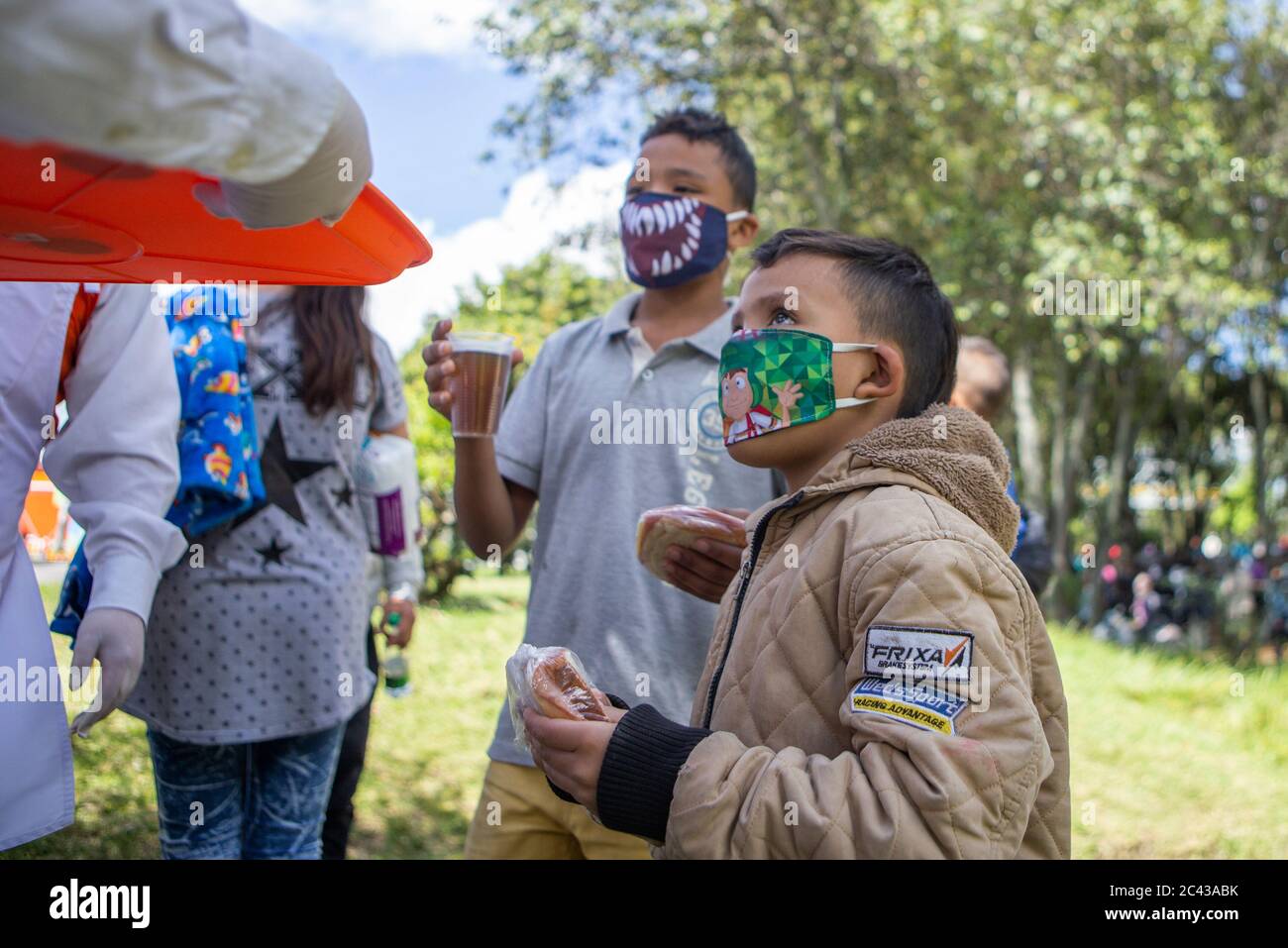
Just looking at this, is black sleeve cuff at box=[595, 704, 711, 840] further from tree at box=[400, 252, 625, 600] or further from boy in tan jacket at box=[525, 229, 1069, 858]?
tree at box=[400, 252, 625, 600]

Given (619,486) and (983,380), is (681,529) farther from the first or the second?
(983,380)

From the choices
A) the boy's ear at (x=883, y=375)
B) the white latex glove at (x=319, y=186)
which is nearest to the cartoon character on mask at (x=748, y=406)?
the boy's ear at (x=883, y=375)

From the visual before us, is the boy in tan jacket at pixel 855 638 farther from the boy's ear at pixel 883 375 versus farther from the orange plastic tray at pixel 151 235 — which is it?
the orange plastic tray at pixel 151 235

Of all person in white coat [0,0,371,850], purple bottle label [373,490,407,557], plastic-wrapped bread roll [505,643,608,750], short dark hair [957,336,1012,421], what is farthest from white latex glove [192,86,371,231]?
short dark hair [957,336,1012,421]

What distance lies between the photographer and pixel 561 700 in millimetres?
1753

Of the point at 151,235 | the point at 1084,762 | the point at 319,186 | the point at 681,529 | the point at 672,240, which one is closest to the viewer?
the point at 319,186

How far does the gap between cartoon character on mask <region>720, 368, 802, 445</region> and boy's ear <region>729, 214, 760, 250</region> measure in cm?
117

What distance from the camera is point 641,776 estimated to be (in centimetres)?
162

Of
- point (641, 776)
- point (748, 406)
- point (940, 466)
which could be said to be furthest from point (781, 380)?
point (641, 776)

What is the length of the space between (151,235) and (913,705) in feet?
3.95

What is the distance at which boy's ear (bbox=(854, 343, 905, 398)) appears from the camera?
2.03 meters

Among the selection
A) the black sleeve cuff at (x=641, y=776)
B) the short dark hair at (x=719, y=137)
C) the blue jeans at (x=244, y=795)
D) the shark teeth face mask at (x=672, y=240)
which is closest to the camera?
the black sleeve cuff at (x=641, y=776)

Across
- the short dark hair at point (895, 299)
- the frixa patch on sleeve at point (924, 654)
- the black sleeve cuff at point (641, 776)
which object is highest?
the short dark hair at point (895, 299)

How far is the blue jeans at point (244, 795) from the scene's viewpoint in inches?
115
